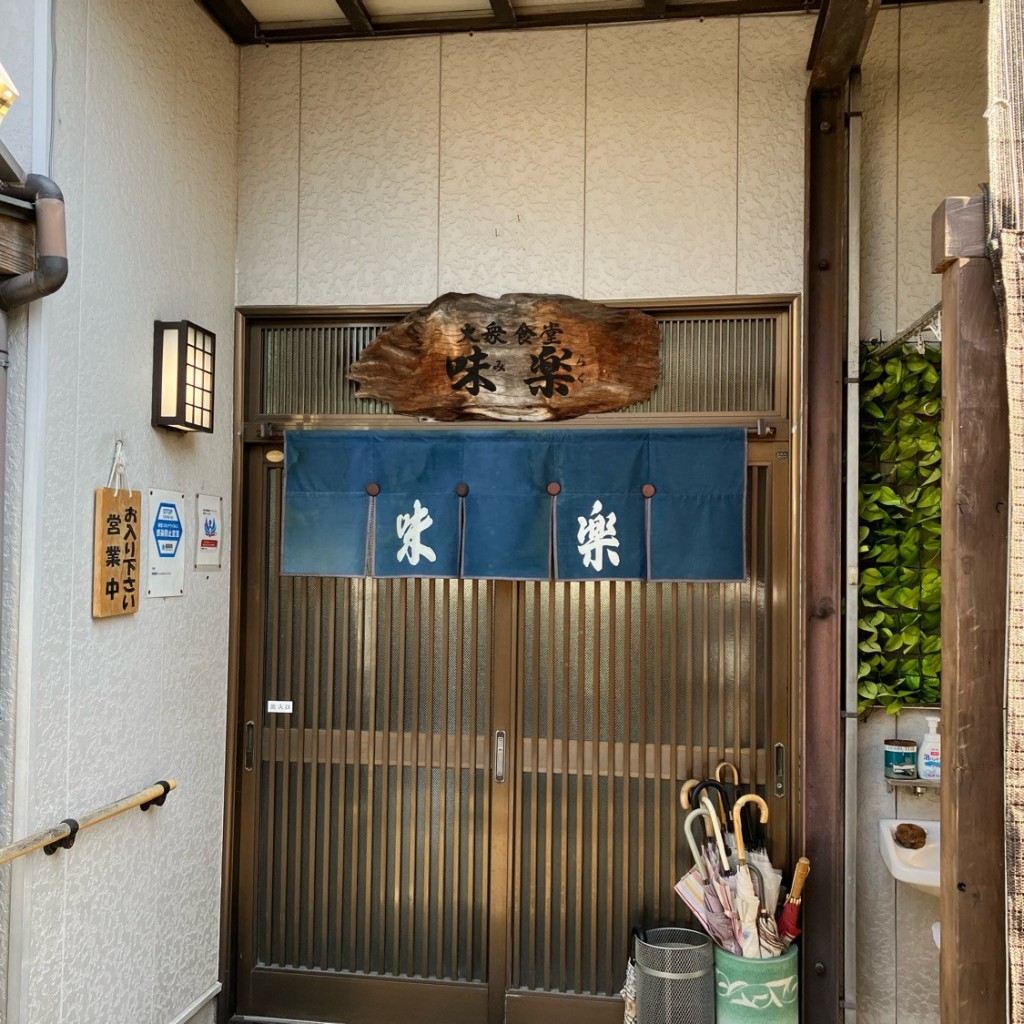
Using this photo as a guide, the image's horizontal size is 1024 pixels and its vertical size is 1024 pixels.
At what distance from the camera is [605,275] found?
11.8ft

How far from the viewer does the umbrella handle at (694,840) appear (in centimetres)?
338

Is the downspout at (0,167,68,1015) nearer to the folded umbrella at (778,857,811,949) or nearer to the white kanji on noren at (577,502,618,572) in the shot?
the white kanji on noren at (577,502,618,572)

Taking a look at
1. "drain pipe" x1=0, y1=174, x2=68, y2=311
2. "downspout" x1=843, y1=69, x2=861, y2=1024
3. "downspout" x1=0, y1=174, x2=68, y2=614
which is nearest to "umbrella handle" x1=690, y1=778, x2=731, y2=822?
"downspout" x1=843, y1=69, x2=861, y2=1024

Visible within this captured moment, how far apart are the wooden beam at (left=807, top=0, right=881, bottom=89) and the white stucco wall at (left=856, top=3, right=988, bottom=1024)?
11.5 inches

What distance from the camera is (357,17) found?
3.59 metres

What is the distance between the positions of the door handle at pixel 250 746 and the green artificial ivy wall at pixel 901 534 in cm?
263

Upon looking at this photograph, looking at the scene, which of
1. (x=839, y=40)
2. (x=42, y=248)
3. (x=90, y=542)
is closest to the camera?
(x=42, y=248)

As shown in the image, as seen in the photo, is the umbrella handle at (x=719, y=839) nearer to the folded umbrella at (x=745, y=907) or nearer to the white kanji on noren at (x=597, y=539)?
the folded umbrella at (x=745, y=907)

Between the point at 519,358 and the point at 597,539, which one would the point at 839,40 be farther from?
the point at 597,539

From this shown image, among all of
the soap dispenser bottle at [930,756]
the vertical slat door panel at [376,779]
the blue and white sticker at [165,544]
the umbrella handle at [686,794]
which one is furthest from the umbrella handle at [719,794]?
the blue and white sticker at [165,544]

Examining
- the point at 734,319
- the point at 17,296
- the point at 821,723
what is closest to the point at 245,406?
the point at 17,296

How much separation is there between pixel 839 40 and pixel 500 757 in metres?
3.16

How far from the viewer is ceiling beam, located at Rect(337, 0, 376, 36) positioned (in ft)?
11.5

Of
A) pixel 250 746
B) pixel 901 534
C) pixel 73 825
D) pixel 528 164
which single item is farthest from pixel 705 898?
pixel 528 164
